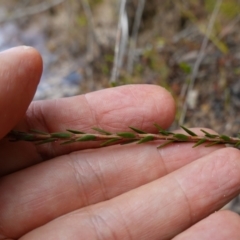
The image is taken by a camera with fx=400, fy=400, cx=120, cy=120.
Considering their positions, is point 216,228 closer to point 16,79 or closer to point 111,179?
point 111,179

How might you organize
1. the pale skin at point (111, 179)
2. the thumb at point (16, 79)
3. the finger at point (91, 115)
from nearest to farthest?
the thumb at point (16, 79) → the pale skin at point (111, 179) → the finger at point (91, 115)

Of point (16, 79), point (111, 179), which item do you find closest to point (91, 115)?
point (111, 179)

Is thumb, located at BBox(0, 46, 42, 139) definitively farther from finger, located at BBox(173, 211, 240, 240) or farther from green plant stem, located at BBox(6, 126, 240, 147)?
finger, located at BBox(173, 211, 240, 240)

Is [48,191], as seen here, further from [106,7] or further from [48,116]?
[106,7]

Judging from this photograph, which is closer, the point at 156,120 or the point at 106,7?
the point at 156,120

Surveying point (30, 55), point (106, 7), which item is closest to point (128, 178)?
point (30, 55)

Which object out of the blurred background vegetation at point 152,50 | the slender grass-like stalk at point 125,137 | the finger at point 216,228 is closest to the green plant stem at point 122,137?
the slender grass-like stalk at point 125,137

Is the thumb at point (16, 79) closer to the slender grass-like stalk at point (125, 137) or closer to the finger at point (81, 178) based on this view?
the slender grass-like stalk at point (125, 137)
